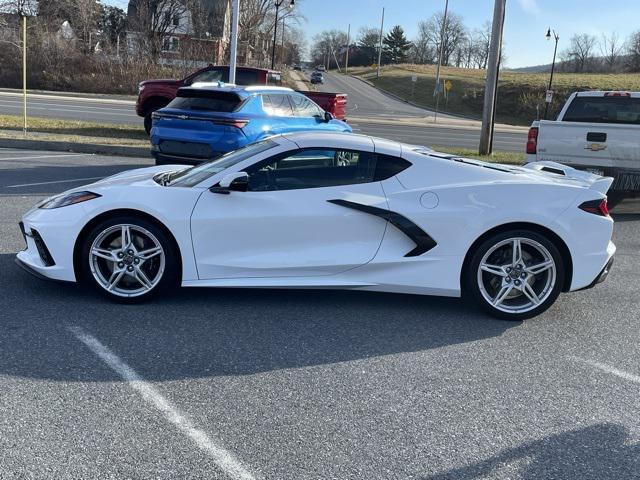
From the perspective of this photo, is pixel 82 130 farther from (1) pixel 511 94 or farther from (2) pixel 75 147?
(1) pixel 511 94

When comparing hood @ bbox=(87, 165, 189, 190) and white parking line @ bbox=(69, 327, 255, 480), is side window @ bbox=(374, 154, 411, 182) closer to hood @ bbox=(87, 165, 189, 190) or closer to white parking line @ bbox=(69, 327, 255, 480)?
hood @ bbox=(87, 165, 189, 190)

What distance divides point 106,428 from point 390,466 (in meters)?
1.38

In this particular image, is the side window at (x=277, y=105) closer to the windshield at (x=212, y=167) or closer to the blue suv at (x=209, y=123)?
the blue suv at (x=209, y=123)

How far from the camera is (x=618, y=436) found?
132 inches

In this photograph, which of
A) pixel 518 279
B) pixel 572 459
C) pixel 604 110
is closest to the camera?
pixel 572 459

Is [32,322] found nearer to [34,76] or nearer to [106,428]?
[106,428]

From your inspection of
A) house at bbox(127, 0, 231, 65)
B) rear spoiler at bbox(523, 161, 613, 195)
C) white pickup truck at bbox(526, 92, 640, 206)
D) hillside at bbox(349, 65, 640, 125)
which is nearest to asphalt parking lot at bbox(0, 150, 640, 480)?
rear spoiler at bbox(523, 161, 613, 195)

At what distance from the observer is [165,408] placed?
3398 mm

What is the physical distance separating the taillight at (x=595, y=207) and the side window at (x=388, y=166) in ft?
4.54

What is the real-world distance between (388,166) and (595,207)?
1.62 m

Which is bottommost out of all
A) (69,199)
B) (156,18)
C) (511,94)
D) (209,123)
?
(69,199)

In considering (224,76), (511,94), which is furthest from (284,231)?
(511,94)

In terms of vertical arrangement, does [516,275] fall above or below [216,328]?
above

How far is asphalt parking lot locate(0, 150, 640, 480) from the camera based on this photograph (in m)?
2.99
